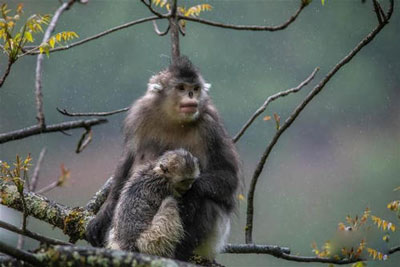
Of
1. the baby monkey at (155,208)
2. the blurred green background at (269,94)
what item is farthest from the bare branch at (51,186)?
the blurred green background at (269,94)

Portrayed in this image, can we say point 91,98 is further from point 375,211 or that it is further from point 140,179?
point 140,179

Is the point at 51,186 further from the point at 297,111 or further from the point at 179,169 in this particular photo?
the point at 297,111

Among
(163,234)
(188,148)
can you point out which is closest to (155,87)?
(188,148)

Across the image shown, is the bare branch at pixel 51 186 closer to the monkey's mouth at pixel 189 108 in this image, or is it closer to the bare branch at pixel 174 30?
the monkey's mouth at pixel 189 108

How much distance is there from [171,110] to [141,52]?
15419 mm

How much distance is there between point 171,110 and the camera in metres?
4.97

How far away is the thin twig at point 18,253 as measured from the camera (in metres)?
2.40

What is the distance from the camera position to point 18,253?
243cm

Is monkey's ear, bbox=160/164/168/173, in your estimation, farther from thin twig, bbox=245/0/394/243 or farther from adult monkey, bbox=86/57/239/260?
thin twig, bbox=245/0/394/243

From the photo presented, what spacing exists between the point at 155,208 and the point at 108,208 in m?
0.48

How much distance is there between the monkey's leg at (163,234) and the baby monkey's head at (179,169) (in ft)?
0.45

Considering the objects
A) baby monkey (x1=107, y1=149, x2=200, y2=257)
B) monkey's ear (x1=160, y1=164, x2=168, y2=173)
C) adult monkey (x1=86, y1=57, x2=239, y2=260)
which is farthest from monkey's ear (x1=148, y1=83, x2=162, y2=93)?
monkey's ear (x1=160, y1=164, x2=168, y2=173)

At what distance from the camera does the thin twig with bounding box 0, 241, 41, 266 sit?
2.40 metres

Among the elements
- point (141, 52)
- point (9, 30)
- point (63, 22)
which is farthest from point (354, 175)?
point (9, 30)
